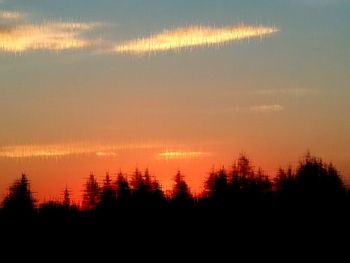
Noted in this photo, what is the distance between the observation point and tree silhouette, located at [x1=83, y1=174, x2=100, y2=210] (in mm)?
123537

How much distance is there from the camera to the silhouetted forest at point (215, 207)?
6925 cm

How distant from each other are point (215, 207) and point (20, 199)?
76.3ft

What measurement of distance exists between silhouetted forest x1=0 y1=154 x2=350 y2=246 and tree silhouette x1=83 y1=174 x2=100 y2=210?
44.6 feet

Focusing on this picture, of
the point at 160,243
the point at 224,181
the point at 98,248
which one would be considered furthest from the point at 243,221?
the point at 224,181

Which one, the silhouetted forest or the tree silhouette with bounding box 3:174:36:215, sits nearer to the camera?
the silhouetted forest

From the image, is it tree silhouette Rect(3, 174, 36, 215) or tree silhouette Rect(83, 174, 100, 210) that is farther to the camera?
tree silhouette Rect(83, 174, 100, 210)

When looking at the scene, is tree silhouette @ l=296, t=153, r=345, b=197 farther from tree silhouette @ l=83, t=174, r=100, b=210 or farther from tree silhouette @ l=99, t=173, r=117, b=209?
tree silhouette @ l=83, t=174, r=100, b=210

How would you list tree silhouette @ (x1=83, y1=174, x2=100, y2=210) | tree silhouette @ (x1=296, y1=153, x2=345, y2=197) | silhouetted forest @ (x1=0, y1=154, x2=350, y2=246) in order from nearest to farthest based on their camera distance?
silhouetted forest @ (x1=0, y1=154, x2=350, y2=246) < tree silhouette @ (x1=296, y1=153, x2=345, y2=197) < tree silhouette @ (x1=83, y1=174, x2=100, y2=210)

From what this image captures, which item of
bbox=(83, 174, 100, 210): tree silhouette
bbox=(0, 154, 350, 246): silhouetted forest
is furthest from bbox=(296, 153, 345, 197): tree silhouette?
bbox=(83, 174, 100, 210): tree silhouette

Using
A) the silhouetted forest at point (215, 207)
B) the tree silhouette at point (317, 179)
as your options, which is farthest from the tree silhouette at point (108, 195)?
the tree silhouette at point (317, 179)

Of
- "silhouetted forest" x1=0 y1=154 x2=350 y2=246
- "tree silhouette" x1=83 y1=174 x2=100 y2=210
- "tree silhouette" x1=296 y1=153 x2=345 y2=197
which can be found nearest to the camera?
"silhouetted forest" x1=0 y1=154 x2=350 y2=246

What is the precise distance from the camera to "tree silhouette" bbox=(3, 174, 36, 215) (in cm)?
8606

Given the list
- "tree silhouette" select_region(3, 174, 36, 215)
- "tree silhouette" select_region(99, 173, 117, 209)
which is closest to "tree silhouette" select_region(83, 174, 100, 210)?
"tree silhouette" select_region(99, 173, 117, 209)

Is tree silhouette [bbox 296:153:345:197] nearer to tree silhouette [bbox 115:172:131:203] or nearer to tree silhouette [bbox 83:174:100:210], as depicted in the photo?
tree silhouette [bbox 115:172:131:203]
